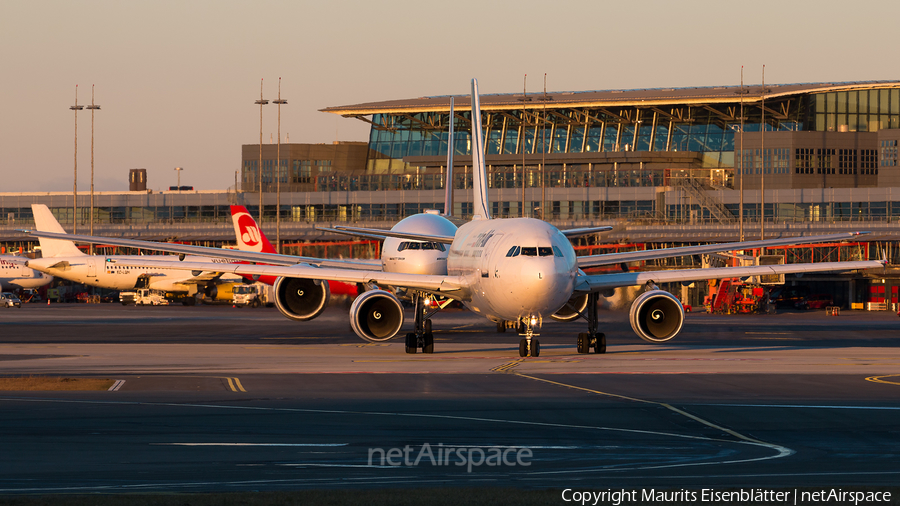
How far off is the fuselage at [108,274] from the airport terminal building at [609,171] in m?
14.3

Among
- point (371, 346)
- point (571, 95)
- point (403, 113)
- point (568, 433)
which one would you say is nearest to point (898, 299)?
point (571, 95)

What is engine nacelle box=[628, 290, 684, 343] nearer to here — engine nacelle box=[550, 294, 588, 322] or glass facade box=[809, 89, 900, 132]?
engine nacelle box=[550, 294, 588, 322]

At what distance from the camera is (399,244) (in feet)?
146

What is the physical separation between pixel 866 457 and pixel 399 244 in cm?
3164

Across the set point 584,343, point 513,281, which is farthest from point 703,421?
point 584,343

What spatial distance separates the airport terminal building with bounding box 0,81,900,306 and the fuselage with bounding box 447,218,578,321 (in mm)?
63260

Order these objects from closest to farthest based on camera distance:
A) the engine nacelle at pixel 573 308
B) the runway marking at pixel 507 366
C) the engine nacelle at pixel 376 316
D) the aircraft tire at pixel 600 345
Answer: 1. the runway marking at pixel 507 366
2. the engine nacelle at pixel 376 316
3. the aircraft tire at pixel 600 345
4. the engine nacelle at pixel 573 308

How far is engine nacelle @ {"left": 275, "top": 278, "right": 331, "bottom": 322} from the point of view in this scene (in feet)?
134

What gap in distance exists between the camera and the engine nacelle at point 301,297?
40875mm

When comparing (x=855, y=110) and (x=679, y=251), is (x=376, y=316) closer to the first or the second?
(x=679, y=251)

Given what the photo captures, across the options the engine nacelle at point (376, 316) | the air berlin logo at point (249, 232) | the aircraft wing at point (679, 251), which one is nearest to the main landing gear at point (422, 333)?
the engine nacelle at point (376, 316)

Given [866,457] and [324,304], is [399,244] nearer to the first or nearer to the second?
[324,304]

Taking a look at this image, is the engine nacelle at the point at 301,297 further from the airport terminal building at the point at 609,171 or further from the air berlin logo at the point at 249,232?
the airport terminal building at the point at 609,171

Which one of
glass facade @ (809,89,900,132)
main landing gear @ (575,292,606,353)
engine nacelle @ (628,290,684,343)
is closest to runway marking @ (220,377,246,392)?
main landing gear @ (575,292,606,353)
